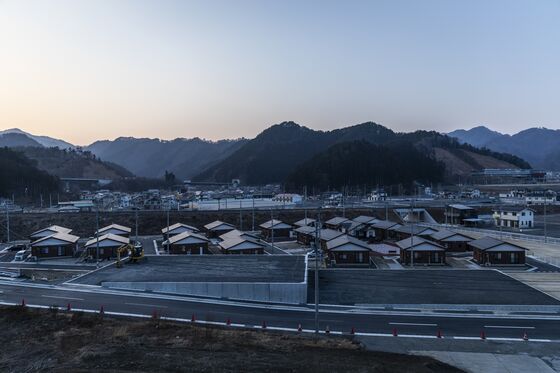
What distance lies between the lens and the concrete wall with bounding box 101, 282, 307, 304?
2436 centimetres

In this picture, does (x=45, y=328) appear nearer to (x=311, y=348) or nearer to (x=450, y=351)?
(x=311, y=348)

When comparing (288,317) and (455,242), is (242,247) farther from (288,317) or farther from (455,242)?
(455,242)

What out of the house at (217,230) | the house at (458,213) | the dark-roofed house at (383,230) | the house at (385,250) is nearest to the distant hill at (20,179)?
the house at (217,230)

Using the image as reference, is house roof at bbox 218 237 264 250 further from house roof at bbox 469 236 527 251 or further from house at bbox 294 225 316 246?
house roof at bbox 469 236 527 251

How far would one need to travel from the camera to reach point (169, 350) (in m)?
15.5

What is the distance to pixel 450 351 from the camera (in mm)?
16766

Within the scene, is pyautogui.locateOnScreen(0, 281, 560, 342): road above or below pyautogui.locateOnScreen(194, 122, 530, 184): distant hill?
below

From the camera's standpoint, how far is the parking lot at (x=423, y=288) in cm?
2411

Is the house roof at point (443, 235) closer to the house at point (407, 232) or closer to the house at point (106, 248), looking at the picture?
the house at point (407, 232)

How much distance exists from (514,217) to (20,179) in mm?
95522

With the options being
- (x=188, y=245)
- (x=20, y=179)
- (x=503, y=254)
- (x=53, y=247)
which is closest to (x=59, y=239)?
(x=53, y=247)

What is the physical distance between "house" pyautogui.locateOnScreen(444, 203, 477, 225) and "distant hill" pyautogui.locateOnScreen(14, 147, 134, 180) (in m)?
134

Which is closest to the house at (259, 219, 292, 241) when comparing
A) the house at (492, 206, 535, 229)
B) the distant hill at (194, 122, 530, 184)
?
the house at (492, 206, 535, 229)

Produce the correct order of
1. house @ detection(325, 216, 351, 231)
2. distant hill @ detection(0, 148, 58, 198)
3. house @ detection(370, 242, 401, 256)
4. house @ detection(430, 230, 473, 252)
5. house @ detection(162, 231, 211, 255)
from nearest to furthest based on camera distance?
house @ detection(162, 231, 211, 255)
house @ detection(370, 242, 401, 256)
house @ detection(430, 230, 473, 252)
house @ detection(325, 216, 351, 231)
distant hill @ detection(0, 148, 58, 198)
